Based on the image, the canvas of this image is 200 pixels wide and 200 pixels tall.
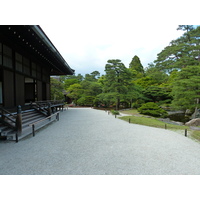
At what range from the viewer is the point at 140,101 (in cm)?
1747

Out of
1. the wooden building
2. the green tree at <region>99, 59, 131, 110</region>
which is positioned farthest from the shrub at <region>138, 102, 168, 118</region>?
the wooden building

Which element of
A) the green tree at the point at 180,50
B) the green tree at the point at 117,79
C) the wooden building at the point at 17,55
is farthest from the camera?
the green tree at the point at 180,50

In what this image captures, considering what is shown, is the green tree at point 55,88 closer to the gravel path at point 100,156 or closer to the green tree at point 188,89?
the gravel path at point 100,156

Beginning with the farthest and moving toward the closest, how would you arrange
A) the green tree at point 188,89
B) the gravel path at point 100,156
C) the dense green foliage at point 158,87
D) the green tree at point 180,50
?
the green tree at point 180,50 < the dense green foliage at point 158,87 < the green tree at point 188,89 < the gravel path at point 100,156

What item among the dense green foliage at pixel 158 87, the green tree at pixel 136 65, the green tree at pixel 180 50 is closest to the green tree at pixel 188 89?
the dense green foliage at pixel 158 87

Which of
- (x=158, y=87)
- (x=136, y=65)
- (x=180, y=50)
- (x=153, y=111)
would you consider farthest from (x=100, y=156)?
(x=136, y=65)

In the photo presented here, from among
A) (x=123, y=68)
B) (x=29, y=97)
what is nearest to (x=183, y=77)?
(x=123, y=68)

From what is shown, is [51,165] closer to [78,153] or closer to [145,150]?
[78,153]

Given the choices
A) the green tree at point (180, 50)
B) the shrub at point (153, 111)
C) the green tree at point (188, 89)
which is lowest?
the shrub at point (153, 111)

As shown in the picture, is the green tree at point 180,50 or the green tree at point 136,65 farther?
the green tree at point 136,65

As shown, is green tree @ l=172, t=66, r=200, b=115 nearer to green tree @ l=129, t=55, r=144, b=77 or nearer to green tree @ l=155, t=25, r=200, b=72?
green tree @ l=155, t=25, r=200, b=72

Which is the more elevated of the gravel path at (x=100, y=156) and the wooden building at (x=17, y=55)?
the wooden building at (x=17, y=55)

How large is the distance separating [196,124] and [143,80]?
48.3 feet

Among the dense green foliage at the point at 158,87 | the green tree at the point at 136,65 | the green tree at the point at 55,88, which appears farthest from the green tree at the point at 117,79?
the green tree at the point at 136,65
